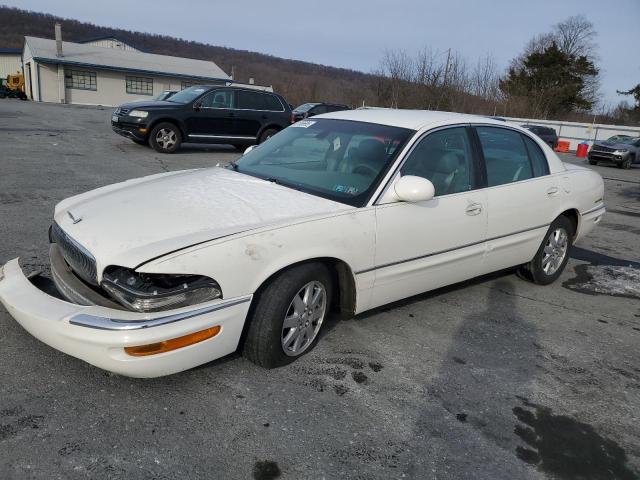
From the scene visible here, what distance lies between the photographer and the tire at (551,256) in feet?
16.2

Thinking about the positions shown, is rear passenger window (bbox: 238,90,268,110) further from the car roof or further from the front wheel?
the front wheel

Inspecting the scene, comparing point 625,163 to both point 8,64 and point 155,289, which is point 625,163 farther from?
point 8,64

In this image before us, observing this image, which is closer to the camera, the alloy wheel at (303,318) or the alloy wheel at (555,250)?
the alloy wheel at (303,318)

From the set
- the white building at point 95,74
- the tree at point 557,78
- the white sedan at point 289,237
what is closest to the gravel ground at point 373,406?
the white sedan at point 289,237

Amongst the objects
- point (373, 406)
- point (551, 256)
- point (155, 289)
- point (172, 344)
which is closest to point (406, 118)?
point (551, 256)

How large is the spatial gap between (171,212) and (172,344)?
2.76ft

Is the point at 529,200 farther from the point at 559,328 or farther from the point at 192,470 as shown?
the point at 192,470

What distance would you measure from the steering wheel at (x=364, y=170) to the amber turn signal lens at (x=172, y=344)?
5.07 feet

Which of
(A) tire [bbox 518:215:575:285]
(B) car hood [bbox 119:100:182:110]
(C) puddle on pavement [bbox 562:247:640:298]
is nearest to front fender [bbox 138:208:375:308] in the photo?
(A) tire [bbox 518:215:575:285]

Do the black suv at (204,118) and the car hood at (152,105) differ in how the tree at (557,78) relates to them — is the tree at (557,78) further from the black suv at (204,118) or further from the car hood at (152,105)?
the car hood at (152,105)

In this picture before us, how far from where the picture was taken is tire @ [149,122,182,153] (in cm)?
1243

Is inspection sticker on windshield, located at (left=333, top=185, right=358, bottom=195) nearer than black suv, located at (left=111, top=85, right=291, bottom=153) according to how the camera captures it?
Yes

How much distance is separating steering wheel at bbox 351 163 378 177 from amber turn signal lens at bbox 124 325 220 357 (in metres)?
1.55

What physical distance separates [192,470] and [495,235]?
2.98 m
